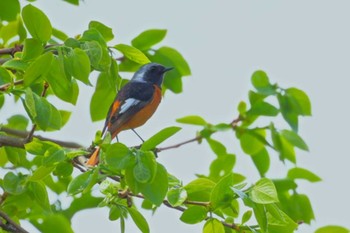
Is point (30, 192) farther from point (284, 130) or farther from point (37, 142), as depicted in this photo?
point (284, 130)

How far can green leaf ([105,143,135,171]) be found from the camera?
2594 millimetres

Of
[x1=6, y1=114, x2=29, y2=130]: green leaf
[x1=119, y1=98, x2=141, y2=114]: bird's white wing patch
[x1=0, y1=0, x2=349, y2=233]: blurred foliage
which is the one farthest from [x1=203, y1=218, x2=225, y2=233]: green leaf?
[x1=119, y1=98, x2=141, y2=114]: bird's white wing patch

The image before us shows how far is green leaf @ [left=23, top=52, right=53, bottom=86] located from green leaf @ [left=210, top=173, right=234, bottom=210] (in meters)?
0.68

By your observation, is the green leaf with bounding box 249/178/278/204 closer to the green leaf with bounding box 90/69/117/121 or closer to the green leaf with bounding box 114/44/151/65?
the green leaf with bounding box 114/44/151/65

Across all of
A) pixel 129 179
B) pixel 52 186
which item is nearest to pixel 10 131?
pixel 52 186

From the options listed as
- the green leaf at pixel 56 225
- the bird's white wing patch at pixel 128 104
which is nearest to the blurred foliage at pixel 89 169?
the green leaf at pixel 56 225

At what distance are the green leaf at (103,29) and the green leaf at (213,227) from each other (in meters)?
0.82

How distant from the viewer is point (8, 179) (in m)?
3.12

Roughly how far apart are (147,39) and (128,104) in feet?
3.61

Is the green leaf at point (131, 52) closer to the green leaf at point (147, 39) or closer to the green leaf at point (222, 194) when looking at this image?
the green leaf at point (222, 194)

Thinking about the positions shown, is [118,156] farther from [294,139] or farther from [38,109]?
[294,139]

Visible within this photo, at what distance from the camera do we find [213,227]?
9.25ft

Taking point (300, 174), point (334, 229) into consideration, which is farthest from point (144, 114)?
point (334, 229)

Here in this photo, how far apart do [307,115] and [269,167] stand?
0.35 metres
